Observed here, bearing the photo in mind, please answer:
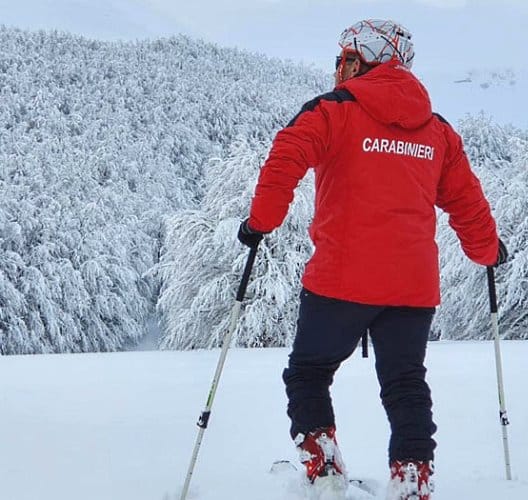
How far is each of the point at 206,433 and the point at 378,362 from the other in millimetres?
1432

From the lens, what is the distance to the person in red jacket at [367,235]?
2.05 m

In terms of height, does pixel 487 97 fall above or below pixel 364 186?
above

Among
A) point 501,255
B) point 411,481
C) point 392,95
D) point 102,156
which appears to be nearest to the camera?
point 411,481

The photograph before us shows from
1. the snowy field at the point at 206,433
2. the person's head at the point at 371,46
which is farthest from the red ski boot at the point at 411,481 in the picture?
the person's head at the point at 371,46

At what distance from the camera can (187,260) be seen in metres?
15.7

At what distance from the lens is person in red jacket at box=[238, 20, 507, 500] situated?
6.73 feet

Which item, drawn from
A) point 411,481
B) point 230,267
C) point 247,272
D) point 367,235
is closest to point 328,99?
point 367,235

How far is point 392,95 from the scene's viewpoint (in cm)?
209

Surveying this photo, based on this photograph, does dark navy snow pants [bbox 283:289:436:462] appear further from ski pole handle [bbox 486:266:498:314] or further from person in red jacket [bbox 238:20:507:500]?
ski pole handle [bbox 486:266:498:314]

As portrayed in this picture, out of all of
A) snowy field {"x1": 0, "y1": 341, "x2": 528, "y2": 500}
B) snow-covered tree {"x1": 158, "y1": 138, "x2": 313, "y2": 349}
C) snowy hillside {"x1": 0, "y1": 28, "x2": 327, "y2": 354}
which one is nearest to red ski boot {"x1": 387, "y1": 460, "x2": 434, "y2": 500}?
snowy field {"x1": 0, "y1": 341, "x2": 528, "y2": 500}

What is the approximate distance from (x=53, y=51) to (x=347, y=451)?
125 ft

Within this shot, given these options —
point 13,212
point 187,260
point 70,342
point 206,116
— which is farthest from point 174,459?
point 206,116

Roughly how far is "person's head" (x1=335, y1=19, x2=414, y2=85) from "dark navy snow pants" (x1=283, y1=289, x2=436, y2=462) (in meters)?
0.76

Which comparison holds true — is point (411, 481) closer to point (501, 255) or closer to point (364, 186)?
point (364, 186)
